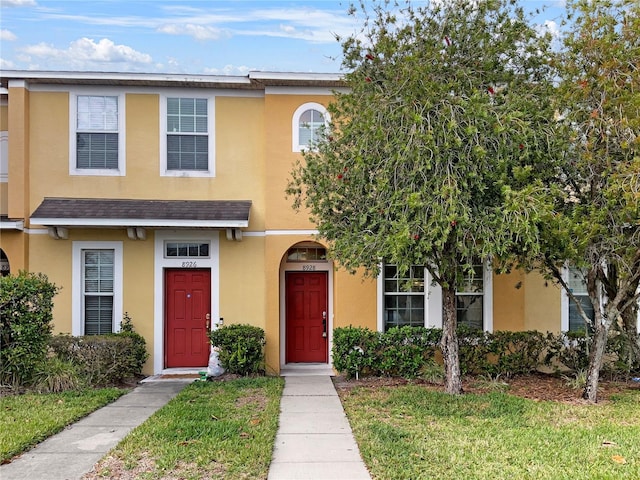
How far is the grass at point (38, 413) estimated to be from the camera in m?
6.37

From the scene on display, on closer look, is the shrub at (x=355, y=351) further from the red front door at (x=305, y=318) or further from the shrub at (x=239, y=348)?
the shrub at (x=239, y=348)

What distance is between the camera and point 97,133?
1123 centimetres

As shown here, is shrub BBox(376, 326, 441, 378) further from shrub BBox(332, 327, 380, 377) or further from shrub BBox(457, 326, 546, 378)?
shrub BBox(457, 326, 546, 378)

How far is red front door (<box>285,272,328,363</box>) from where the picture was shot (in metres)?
12.0

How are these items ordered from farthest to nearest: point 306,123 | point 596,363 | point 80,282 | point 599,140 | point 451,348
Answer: point 306,123
point 80,282
point 451,348
point 596,363
point 599,140

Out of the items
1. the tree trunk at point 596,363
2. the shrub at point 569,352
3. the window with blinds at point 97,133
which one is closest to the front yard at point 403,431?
the tree trunk at point 596,363

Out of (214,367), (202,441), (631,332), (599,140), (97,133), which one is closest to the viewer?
(202,441)

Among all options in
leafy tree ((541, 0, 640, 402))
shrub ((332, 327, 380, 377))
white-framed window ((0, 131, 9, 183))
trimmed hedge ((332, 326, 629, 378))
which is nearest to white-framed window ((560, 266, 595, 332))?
trimmed hedge ((332, 326, 629, 378))

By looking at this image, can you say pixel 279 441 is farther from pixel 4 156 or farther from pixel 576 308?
pixel 4 156

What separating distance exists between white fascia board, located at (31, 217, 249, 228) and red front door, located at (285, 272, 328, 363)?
2.13 metres

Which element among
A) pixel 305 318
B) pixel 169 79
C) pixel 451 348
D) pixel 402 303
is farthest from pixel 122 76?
pixel 451 348

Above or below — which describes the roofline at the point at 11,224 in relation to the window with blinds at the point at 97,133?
below

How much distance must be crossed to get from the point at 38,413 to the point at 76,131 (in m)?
6.10

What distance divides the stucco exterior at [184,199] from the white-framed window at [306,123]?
7 cm
